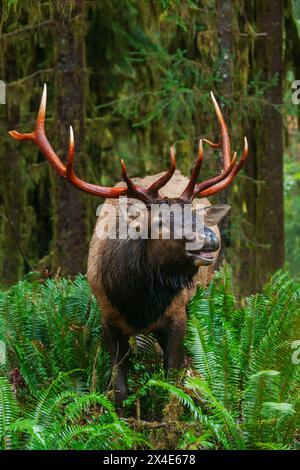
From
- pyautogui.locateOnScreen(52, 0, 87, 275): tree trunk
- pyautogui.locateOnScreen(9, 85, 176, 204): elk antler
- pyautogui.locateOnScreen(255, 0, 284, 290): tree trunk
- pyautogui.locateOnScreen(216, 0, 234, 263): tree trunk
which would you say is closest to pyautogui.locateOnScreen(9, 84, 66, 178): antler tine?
pyautogui.locateOnScreen(9, 85, 176, 204): elk antler

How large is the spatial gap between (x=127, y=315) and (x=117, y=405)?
703 mm

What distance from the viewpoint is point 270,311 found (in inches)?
322

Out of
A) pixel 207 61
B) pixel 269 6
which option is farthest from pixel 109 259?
pixel 269 6

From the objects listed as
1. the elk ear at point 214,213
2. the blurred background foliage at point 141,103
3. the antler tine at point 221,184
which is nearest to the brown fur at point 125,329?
the elk ear at point 214,213

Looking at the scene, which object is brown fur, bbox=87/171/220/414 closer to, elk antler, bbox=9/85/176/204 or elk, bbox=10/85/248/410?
elk, bbox=10/85/248/410

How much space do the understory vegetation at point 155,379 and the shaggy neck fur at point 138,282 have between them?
13.2 inches

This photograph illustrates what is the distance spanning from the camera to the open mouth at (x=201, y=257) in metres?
6.64

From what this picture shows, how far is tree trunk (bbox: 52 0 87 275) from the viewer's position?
11484 mm

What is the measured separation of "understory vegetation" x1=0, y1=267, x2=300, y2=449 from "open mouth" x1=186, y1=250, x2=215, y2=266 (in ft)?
2.35

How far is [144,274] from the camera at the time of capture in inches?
282

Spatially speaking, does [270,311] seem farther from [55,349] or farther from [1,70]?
[1,70]

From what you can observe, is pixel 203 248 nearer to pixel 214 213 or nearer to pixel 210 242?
pixel 210 242

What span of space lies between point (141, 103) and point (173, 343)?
7.92m

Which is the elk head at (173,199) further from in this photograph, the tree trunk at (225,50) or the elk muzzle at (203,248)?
the tree trunk at (225,50)
